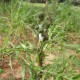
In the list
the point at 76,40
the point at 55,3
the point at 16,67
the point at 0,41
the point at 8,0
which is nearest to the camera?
the point at 16,67

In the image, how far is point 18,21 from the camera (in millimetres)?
1173

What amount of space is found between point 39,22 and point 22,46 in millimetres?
379

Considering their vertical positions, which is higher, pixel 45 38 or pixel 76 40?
pixel 45 38

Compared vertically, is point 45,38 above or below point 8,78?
above

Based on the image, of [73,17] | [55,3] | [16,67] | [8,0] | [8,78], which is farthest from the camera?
[8,0]

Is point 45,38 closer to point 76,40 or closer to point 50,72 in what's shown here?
point 50,72

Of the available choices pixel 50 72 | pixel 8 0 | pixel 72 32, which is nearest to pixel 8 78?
pixel 50 72

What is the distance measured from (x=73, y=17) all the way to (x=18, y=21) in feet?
11.4

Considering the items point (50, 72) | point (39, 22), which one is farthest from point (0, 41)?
point (50, 72)

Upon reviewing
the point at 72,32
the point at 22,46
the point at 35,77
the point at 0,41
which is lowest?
the point at 72,32

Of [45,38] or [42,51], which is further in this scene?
[45,38]

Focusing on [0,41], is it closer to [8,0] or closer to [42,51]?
[42,51]

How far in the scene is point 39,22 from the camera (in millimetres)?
1387

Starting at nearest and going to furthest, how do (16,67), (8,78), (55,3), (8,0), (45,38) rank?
(45,38) < (8,78) < (16,67) < (55,3) < (8,0)
